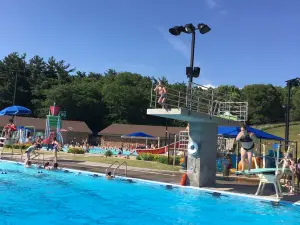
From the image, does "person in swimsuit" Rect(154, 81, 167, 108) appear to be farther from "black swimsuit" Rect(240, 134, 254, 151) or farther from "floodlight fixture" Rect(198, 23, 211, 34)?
"floodlight fixture" Rect(198, 23, 211, 34)

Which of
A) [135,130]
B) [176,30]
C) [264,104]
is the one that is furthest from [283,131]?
[176,30]

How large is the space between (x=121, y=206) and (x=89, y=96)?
69.2 metres

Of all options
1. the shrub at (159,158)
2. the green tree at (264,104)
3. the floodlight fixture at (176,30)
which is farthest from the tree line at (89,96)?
the floodlight fixture at (176,30)

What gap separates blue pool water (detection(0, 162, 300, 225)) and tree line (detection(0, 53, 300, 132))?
5948 cm

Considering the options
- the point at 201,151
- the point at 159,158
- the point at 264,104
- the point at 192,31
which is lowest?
the point at 159,158

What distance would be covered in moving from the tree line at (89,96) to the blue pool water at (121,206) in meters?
59.5

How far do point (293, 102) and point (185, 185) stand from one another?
82.0 m

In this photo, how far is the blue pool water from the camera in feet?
34.1

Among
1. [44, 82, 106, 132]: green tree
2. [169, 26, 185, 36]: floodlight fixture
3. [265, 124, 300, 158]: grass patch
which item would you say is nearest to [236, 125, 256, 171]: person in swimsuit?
[169, 26, 185, 36]: floodlight fixture

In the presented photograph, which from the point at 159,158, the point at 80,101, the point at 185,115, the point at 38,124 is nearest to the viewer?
the point at 185,115

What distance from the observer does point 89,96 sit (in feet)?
262

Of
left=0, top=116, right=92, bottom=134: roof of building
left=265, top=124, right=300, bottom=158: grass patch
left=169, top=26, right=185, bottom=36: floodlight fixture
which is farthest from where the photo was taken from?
left=265, top=124, right=300, bottom=158: grass patch

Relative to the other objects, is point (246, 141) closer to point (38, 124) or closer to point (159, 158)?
point (159, 158)

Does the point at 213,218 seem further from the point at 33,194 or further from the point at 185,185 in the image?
the point at 33,194
